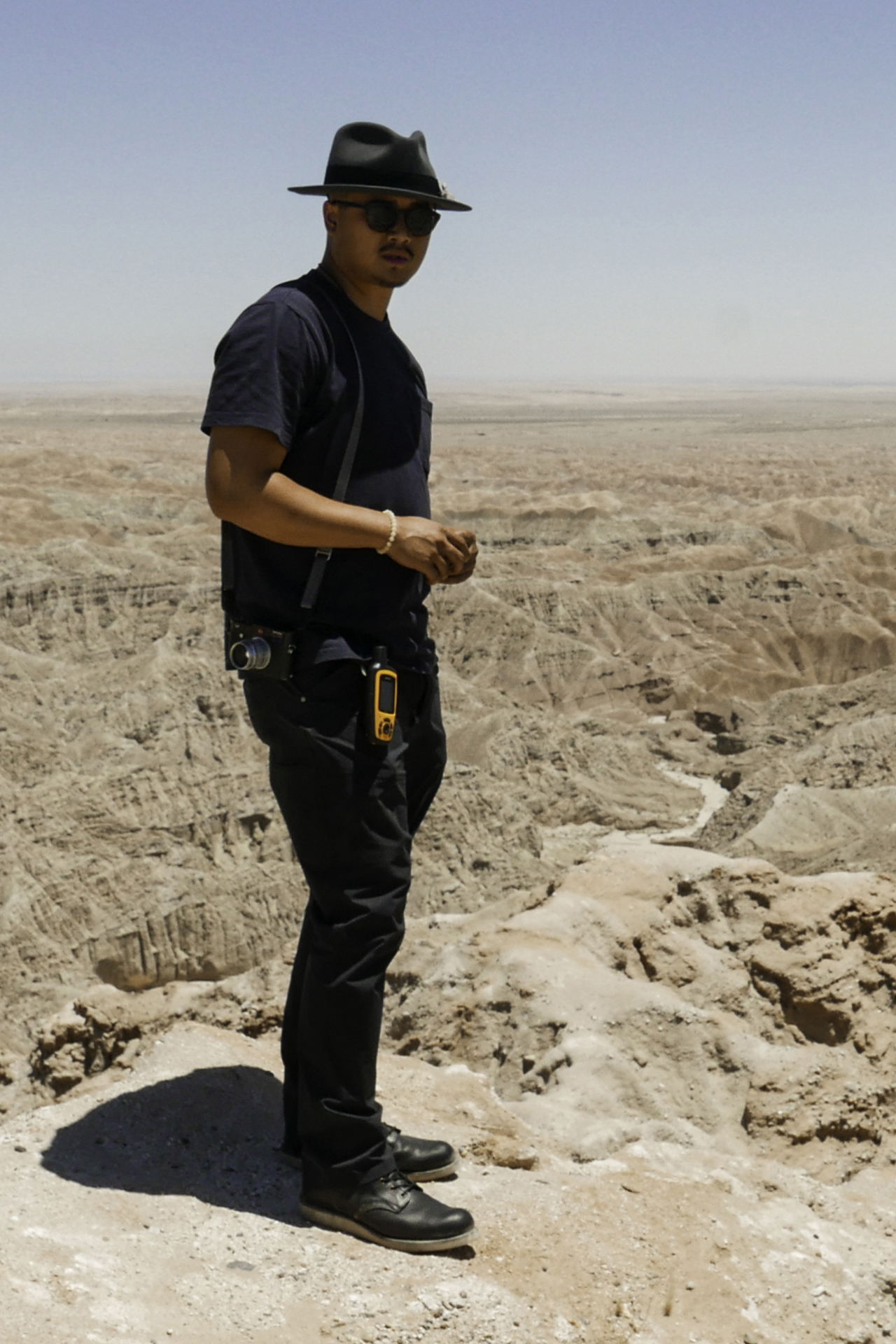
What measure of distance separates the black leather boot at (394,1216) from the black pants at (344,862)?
0.10ft

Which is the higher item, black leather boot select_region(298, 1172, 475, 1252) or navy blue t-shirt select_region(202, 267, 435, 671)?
navy blue t-shirt select_region(202, 267, 435, 671)

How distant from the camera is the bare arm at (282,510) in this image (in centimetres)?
254

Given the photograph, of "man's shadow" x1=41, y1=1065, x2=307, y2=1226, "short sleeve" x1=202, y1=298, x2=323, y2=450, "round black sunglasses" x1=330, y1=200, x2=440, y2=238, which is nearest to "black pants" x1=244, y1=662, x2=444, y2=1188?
"man's shadow" x1=41, y1=1065, x2=307, y2=1226

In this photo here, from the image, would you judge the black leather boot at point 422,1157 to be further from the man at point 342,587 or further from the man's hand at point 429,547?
the man's hand at point 429,547

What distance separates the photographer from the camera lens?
102 inches

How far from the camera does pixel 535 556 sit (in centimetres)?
2566

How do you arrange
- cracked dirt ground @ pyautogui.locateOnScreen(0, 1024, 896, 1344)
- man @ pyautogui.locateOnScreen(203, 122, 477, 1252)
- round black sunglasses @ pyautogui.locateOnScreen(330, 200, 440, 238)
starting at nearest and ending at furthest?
1. cracked dirt ground @ pyautogui.locateOnScreen(0, 1024, 896, 1344)
2. man @ pyautogui.locateOnScreen(203, 122, 477, 1252)
3. round black sunglasses @ pyautogui.locateOnScreen(330, 200, 440, 238)

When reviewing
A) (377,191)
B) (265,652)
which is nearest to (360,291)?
(377,191)

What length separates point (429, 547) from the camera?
8.68 feet

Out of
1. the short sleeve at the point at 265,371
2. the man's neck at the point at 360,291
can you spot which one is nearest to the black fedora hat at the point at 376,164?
the man's neck at the point at 360,291

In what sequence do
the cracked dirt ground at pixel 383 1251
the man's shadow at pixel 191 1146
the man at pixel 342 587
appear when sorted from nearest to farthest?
the cracked dirt ground at pixel 383 1251, the man at pixel 342 587, the man's shadow at pixel 191 1146

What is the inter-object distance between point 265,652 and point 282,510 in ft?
0.90

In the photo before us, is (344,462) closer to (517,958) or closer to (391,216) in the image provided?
(391,216)

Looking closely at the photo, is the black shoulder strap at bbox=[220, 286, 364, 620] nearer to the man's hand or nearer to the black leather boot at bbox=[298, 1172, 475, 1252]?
the man's hand
